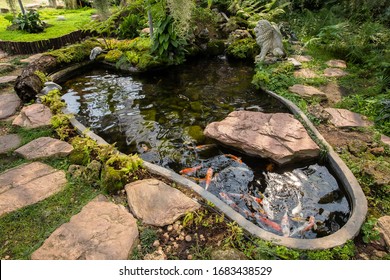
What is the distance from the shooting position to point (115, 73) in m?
7.22

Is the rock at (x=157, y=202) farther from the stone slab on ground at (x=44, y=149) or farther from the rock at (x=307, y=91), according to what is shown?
the rock at (x=307, y=91)

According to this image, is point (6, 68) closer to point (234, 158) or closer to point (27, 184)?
point (27, 184)

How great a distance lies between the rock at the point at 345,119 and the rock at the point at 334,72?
1.82 meters

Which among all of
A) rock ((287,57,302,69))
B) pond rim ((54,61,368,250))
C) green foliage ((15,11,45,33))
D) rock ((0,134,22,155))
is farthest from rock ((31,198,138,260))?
green foliage ((15,11,45,33))

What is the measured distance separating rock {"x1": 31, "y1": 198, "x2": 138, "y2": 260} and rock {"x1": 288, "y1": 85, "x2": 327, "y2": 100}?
4.13 metres

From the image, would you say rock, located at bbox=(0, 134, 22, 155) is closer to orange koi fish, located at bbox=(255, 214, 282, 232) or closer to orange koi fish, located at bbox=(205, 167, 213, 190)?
orange koi fish, located at bbox=(205, 167, 213, 190)

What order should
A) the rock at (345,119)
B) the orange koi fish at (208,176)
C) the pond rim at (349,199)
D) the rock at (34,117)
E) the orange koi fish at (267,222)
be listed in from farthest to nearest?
the rock at (34,117) < the rock at (345,119) < the orange koi fish at (208,176) < the orange koi fish at (267,222) < the pond rim at (349,199)

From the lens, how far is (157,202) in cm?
281

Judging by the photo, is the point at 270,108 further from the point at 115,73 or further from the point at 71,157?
the point at 115,73

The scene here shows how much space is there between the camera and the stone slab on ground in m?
3.51

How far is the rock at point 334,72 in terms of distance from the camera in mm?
5936

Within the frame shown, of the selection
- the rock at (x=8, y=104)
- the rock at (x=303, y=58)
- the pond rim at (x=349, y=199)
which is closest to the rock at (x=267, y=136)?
the pond rim at (x=349, y=199)
